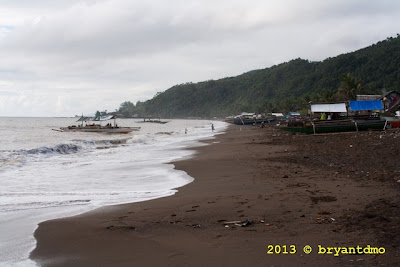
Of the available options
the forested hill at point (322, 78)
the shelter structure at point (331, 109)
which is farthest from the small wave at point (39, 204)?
the forested hill at point (322, 78)

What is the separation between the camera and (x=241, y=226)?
5.90 metres

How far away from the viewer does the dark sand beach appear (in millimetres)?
4672

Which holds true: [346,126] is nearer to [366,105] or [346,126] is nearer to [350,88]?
[366,105]

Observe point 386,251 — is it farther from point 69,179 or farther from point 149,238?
point 69,179

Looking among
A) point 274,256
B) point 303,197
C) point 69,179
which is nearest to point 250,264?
point 274,256

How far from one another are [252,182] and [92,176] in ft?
20.6

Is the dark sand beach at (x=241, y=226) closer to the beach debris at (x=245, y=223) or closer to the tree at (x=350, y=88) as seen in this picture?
the beach debris at (x=245, y=223)

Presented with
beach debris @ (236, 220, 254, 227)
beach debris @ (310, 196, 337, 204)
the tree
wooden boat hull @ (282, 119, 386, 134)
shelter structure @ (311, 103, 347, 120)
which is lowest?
beach debris @ (310, 196, 337, 204)

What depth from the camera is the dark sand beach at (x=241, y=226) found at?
4.67m

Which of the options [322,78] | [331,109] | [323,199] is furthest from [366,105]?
[322,78]
